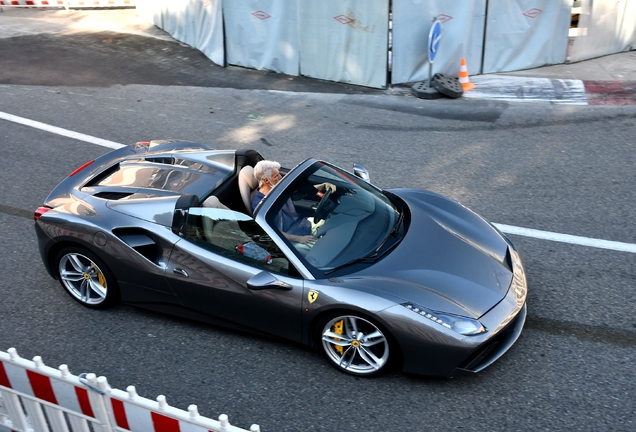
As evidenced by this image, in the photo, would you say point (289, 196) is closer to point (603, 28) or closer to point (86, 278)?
point (86, 278)

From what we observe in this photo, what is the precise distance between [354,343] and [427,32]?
7808mm

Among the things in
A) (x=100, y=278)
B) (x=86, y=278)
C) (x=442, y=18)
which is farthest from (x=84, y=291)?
(x=442, y=18)

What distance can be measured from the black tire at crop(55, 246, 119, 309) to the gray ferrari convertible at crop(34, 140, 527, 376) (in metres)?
0.01

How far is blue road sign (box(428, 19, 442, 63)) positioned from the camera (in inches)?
425

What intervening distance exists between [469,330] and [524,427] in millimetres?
735

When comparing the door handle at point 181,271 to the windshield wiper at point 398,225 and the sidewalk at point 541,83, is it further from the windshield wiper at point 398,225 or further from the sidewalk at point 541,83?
the sidewalk at point 541,83

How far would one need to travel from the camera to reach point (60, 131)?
978 centimetres

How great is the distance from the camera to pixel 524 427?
4.46 meters

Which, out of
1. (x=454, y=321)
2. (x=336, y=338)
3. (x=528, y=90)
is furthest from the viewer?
(x=528, y=90)

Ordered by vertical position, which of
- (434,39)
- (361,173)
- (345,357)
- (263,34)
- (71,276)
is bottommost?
(345,357)

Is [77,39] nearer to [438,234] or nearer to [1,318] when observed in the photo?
[1,318]

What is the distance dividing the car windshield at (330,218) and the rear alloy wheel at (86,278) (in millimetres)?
1671

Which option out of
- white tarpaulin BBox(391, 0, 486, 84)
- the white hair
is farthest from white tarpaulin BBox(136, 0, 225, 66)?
the white hair

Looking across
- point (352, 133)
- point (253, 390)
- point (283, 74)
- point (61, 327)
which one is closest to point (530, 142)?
point (352, 133)
